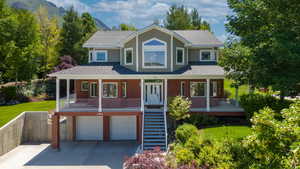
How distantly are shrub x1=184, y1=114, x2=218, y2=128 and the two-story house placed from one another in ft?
2.05

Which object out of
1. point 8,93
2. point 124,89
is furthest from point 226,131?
point 8,93

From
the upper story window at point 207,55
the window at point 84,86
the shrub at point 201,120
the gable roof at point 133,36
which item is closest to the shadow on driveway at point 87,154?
the shrub at point 201,120

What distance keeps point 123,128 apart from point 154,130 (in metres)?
5.00

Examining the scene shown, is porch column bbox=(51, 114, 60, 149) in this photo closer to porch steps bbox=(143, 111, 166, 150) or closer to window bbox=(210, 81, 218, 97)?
porch steps bbox=(143, 111, 166, 150)

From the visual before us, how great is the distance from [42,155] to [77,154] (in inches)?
104

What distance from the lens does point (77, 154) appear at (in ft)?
66.9

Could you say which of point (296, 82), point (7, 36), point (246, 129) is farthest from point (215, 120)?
point (7, 36)

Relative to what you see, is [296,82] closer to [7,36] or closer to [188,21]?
[7,36]

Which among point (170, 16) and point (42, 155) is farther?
point (170, 16)

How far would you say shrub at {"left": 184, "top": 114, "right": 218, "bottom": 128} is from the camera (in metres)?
20.9

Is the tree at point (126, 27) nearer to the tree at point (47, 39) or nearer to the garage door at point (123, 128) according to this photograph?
the tree at point (47, 39)

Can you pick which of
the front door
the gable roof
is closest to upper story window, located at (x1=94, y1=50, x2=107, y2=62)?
the gable roof

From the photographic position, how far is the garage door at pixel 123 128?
79.8 feet

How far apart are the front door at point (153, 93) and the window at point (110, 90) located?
2.92m
